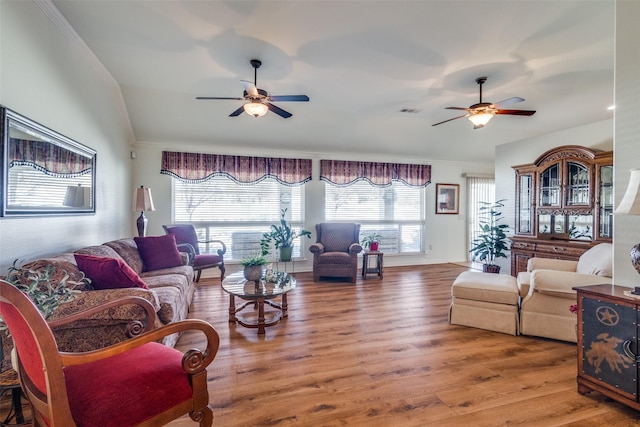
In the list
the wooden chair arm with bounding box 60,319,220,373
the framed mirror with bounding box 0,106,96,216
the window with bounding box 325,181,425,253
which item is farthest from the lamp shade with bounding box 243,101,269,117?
the window with bounding box 325,181,425,253

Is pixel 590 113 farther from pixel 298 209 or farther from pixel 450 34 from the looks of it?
pixel 298 209

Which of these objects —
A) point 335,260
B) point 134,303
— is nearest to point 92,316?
point 134,303

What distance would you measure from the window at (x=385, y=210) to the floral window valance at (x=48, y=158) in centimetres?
390

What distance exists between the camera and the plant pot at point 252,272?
292 centimetres

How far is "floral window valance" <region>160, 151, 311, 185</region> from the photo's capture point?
4.93m

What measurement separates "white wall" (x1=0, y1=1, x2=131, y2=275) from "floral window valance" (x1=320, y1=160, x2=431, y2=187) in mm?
3445

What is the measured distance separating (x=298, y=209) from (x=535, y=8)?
431 centimetres

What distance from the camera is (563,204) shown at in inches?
164

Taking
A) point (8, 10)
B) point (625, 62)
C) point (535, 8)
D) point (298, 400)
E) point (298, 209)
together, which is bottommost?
point (298, 400)

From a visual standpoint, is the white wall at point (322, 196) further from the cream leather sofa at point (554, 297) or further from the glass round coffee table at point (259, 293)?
the cream leather sofa at point (554, 297)

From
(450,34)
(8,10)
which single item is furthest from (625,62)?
(8,10)

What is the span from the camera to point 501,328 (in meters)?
2.82

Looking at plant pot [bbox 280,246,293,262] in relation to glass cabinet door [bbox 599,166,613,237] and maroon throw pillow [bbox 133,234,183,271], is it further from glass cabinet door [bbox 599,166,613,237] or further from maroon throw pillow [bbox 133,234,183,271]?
glass cabinet door [bbox 599,166,613,237]

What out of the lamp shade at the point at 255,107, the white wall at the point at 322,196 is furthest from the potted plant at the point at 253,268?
the white wall at the point at 322,196
